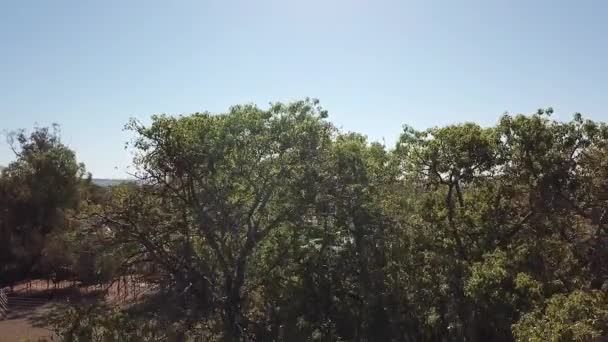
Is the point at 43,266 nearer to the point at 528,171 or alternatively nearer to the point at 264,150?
the point at 264,150

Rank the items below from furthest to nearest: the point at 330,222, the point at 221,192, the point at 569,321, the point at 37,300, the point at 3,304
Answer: the point at 37,300 < the point at 3,304 < the point at 330,222 < the point at 221,192 < the point at 569,321

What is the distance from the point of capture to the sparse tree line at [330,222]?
48.2 feet

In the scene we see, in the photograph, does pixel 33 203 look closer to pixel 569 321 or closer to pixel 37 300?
pixel 37 300

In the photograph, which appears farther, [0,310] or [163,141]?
[0,310]

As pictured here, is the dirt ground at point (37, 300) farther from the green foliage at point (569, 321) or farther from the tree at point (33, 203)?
the green foliage at point (569, 321)

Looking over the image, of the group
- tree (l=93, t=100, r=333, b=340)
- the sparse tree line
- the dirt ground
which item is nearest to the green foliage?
the sparse tree line

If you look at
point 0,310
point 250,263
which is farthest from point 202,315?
point 0,310

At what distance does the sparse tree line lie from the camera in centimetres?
1469

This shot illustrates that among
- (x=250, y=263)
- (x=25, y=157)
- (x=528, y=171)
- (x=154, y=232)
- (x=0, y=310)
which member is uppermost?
(x=25, y=157)

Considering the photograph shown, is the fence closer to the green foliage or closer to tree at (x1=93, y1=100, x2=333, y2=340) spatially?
tree at (x1=93, y1=100, x2=333, y2=340)

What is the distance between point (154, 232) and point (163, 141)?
2.72 m

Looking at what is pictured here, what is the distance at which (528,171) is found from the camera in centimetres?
1528

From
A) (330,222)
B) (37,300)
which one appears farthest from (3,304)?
(330,222)

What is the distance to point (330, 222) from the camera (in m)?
15.8
